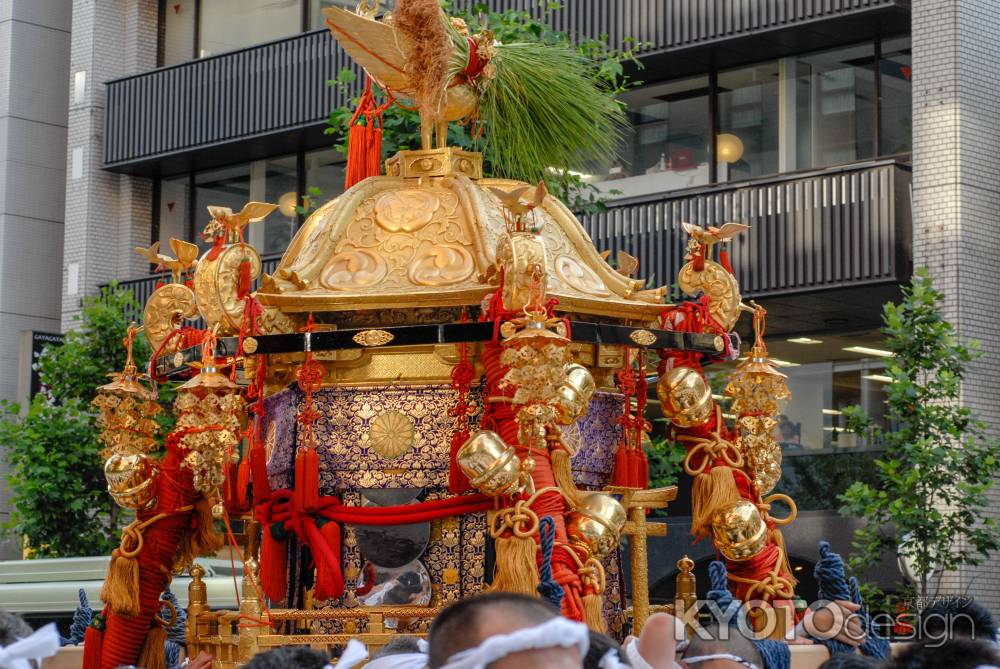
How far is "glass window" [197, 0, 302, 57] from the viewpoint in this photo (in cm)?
2550

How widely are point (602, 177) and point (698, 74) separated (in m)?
1.79

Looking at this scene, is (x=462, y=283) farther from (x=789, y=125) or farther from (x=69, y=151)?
(x=69, y=151)

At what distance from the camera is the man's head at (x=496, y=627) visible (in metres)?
3.75

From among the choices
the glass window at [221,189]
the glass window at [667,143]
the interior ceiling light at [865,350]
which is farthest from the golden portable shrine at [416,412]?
the glass window at [221,189]

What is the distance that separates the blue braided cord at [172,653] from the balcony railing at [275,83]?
10915 millimetres

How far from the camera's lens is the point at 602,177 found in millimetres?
21453

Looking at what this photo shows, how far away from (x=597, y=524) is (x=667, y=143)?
13600 millimetres

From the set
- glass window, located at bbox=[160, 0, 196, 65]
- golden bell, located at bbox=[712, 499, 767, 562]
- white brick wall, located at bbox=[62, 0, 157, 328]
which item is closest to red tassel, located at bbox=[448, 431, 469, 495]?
golden bell, located at bbox=[712, 499, 767, 562]

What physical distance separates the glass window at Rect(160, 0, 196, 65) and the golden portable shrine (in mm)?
17722

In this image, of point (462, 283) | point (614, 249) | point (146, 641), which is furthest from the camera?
point (614, 249)

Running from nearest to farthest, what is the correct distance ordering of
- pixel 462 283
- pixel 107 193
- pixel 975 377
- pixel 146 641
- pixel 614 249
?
pixel 462 283 < pixel 146 641 < pixel 975 377 < pixel 614 249 < pixel 107 193

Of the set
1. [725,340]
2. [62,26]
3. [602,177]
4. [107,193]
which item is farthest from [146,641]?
[62,26]

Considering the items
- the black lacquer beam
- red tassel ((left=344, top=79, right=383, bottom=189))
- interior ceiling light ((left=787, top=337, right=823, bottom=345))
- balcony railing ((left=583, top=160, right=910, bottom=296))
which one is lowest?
the black lacquer beam

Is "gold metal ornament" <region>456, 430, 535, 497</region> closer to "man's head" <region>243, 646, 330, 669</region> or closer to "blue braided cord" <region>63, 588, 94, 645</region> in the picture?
"man's head" <region>243, 646, 330, 669</region>
